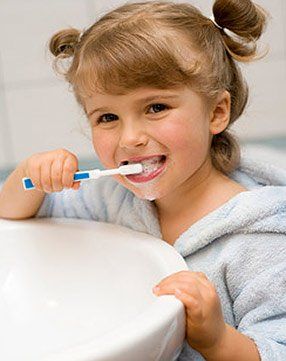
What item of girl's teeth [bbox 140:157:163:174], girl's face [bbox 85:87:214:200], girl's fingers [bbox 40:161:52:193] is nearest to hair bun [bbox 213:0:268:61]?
girl's face [bbox 85:87:214:200]

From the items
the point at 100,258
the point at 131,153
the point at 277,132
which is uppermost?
the point at 131,153

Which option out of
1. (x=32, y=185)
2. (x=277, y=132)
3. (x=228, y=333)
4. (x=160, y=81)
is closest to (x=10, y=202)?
(x=32, y=185)

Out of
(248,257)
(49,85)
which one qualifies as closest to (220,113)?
(248,257)

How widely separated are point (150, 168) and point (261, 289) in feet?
0.72

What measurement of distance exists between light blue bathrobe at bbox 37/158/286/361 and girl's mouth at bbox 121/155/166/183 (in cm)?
10

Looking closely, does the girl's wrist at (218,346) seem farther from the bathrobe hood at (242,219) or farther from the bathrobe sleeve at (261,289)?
the bathrobe hood at (242,219)

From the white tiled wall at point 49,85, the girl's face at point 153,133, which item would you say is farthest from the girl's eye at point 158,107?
the white tiled wall at point 49,85

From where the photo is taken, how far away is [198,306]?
0.72m

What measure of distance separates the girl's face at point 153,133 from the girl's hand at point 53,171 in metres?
0.05

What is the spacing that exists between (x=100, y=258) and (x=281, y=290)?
0.83 ft

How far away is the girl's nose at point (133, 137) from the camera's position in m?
0.89

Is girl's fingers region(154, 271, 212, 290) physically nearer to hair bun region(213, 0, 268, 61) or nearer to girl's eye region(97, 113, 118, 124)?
girl's eye region(97, 113, 118, 124)

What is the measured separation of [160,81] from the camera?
90 centimetres

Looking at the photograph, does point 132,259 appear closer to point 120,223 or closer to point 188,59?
point 120,223
